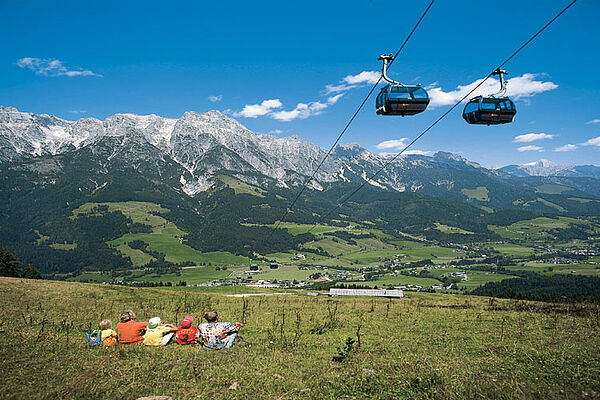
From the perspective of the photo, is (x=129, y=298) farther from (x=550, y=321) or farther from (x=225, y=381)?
(x=550, y=321)

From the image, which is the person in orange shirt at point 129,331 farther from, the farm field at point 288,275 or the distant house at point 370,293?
the farm field at point 288,275

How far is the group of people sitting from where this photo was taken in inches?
430

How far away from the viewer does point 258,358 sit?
9.79m

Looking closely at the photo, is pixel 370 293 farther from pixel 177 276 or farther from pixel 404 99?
pixel 177 276

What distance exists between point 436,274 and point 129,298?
14617 centimetres

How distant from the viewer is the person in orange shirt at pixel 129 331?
11016 millimetres

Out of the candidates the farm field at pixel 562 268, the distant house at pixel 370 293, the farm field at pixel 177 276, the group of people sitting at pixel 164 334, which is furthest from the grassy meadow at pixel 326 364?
the farm field at pixel 562 268

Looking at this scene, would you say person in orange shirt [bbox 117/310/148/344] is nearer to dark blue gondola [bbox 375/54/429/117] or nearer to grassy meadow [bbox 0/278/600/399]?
grassy meadow [bbox 0/278/600/399]

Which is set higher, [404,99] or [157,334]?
[404,99]

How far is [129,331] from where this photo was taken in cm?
1108

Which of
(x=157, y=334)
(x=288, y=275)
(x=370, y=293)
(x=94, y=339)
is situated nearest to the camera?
(x=94, y=339)

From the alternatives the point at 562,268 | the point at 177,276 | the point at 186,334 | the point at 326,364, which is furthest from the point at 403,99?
the point at 562,268

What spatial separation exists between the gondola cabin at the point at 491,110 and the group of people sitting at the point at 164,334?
643 inches

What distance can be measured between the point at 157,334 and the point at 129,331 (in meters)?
0.87
